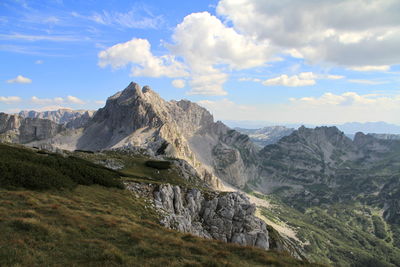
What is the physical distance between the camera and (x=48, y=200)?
27.9 m

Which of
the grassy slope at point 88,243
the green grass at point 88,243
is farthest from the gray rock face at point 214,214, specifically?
the green grass at point 88,243

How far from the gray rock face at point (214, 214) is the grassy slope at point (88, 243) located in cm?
2355

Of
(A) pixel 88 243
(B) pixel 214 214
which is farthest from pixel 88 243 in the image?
(B) pixel 214 214

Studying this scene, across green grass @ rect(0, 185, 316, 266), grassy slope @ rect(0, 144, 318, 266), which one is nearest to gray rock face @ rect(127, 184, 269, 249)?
grassy slope @ rect(0, 144, 318, 266)

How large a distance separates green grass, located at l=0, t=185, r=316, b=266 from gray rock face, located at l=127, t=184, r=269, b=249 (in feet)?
78.1

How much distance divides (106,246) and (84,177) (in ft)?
87.7

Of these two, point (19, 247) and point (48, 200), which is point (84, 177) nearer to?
point (48, 200)

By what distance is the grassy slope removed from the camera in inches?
633

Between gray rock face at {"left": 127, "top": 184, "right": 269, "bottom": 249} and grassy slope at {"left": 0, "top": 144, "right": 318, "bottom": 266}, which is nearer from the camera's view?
grassy slope at {"left": 0, "top": 144, "right": 318, "bottom": 266}

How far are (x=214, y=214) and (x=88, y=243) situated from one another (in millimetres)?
41436

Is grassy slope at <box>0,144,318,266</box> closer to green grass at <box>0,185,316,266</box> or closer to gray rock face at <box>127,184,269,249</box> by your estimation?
green grass at <box>0,185,316,266</box>

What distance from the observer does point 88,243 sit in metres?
18.7

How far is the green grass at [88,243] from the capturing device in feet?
52.7

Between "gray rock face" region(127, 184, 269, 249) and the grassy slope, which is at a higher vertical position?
the grassy slope
